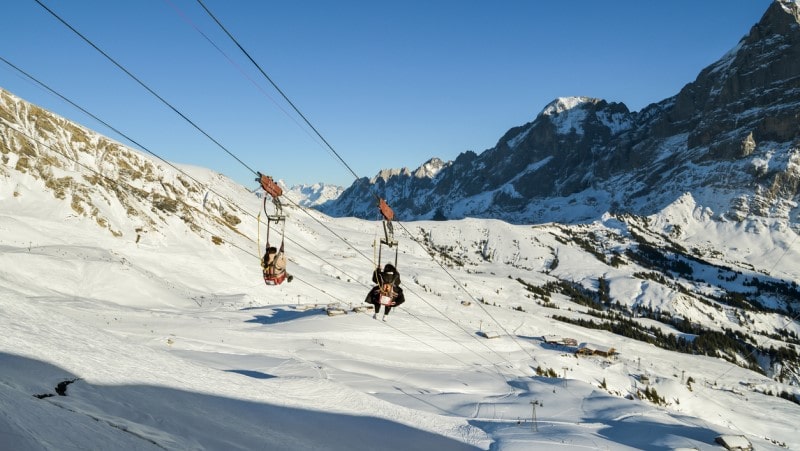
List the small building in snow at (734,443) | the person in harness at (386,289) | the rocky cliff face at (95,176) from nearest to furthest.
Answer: the small building in snow at (734,443) < the person in harness at (386,289) < the rocky cliff face at (95,176)

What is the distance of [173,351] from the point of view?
67.9 feet

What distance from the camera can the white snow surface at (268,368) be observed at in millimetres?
8023

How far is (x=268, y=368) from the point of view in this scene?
20.1m

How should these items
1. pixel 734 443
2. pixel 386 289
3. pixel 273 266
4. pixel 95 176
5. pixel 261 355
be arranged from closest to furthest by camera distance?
1. pixel 734 443
2. pixel 386 289
3. pixel 273 266
4. pixel 261 355
5. pixel 95 176

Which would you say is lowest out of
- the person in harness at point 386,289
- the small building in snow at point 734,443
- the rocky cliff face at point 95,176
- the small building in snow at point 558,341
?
the small building in snow at point 558,341

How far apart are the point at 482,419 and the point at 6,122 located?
251 ft

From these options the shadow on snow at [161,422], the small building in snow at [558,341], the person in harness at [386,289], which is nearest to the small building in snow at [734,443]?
the shadow on snow at [161,422]

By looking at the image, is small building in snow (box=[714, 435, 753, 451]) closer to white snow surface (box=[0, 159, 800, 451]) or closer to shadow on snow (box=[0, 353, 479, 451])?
white snow surface (box=[0, 159, 800, 451])

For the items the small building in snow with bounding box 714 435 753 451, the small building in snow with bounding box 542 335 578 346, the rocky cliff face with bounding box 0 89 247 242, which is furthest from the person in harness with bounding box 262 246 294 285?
the small building in snow with bounding box 542 335 578 346

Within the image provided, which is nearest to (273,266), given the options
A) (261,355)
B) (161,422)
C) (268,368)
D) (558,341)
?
(268,368)

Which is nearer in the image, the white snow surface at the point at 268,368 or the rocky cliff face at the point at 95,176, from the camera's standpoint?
the white snow surface at the point at 268,368

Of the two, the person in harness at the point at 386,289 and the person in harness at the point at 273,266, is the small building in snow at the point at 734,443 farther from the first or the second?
the person in harness at the point at 273,266

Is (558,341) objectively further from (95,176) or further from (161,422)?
(95,176)

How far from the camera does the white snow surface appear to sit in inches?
316
